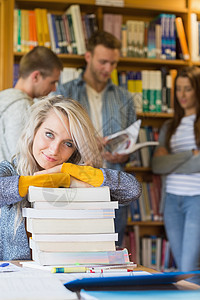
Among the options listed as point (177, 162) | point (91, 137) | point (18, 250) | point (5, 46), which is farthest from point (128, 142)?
point (5, 46)

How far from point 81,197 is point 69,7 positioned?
2543 millimetres

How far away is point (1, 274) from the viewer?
40.2 inches

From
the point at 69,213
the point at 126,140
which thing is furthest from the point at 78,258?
the point at 126,140

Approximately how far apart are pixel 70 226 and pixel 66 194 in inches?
3.3

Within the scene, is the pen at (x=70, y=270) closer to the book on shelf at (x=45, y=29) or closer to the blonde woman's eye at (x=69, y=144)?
the blonde woman's eye at (x=69, y=144)

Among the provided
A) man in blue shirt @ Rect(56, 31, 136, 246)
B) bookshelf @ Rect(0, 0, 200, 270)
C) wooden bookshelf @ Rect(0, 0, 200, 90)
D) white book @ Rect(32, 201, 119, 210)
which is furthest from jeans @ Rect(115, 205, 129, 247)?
white book @ Rect(32, 201, 119, 210)

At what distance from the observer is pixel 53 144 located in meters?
1.54

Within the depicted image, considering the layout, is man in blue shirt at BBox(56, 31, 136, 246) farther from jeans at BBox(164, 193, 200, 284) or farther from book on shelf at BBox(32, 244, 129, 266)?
book on shelf at BBox(32, 244, 129, 266)

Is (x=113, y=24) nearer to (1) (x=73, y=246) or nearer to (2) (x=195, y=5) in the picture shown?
(2) (x=195, y=5)

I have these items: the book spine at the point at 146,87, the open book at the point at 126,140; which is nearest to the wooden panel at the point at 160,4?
the book spine at the point at 146,87

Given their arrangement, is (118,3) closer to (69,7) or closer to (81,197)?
(69,7)

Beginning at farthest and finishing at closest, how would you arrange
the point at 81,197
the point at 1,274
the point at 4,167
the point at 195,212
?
the point at 195,212 < the point at 4,167 < the point at 81,197 < the point at 1,274

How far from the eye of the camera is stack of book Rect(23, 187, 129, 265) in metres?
1.14

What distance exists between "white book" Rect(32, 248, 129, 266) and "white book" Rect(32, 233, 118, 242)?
32 mm
